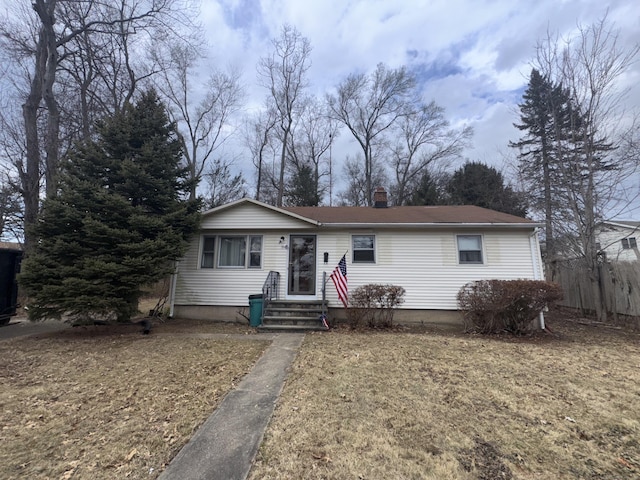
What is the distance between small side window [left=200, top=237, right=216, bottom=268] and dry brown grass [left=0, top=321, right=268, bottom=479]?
3170 millimetres

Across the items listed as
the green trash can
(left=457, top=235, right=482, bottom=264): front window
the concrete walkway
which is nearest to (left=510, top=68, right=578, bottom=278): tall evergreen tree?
(left=457, top=235, right=482, bottom=264): front window

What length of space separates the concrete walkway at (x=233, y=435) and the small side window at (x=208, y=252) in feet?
19.6

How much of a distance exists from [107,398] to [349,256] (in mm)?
7064

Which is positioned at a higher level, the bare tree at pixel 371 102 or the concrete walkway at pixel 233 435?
the bare tree at pixel 371 102

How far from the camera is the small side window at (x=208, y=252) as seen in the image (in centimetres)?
994

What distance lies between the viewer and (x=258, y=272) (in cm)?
971

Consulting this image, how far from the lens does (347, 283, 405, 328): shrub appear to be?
27.4ft

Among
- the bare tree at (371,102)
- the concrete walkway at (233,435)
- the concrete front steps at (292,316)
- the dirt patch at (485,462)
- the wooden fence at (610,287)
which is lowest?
the dirt patch at (485,462)

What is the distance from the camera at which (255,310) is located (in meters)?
8.58

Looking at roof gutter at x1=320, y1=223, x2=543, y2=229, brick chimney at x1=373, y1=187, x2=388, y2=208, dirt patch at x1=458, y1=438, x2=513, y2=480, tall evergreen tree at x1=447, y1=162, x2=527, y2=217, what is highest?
tall evergreen tree at x1=447, y1=162, x2=527, y2=217

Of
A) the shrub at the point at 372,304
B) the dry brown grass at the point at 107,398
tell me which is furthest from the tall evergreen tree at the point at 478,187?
the dry brown grass at the point at 107,398

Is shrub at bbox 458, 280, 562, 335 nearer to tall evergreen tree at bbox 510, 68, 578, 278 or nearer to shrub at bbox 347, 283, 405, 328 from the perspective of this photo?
shrub at bbox 347, 283, 405, 328

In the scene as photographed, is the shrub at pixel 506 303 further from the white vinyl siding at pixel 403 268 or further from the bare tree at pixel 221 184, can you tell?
the bare tree at pixel 221 184

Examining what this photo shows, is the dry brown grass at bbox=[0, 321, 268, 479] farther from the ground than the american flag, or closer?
closer
